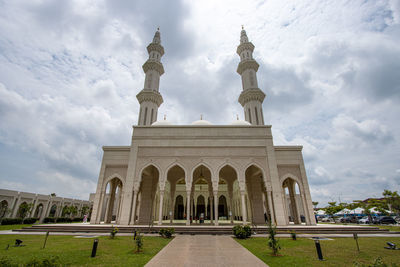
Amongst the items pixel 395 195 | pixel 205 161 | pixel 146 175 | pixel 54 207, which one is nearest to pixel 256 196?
pixel 205 161

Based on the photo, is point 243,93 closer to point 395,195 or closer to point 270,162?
point 270,162

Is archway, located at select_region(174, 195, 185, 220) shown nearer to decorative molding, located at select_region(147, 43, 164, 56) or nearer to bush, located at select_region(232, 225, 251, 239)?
decorative molding, located at select_region(147, 43, 164, 56)

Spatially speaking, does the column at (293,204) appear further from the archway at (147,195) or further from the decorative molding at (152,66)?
the decorative molding at (152,66)

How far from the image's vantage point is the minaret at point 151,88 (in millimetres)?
22531

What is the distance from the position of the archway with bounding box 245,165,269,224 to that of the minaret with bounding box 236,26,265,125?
574cm

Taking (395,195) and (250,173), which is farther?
(395,195)

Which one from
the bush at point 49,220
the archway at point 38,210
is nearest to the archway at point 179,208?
the bush at point 49,220

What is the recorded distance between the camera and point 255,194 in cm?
1961

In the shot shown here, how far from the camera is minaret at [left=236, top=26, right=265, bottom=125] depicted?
22.6 m

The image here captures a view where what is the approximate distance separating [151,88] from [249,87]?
37.6 ft

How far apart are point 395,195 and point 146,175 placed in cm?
3140

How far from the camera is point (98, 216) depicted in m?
16.9


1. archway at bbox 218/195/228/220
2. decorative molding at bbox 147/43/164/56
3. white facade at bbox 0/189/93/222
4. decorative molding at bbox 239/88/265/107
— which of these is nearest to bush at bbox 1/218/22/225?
white facade at bbox 0/189/93/222

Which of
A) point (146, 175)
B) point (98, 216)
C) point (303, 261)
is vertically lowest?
point (303, 261)
